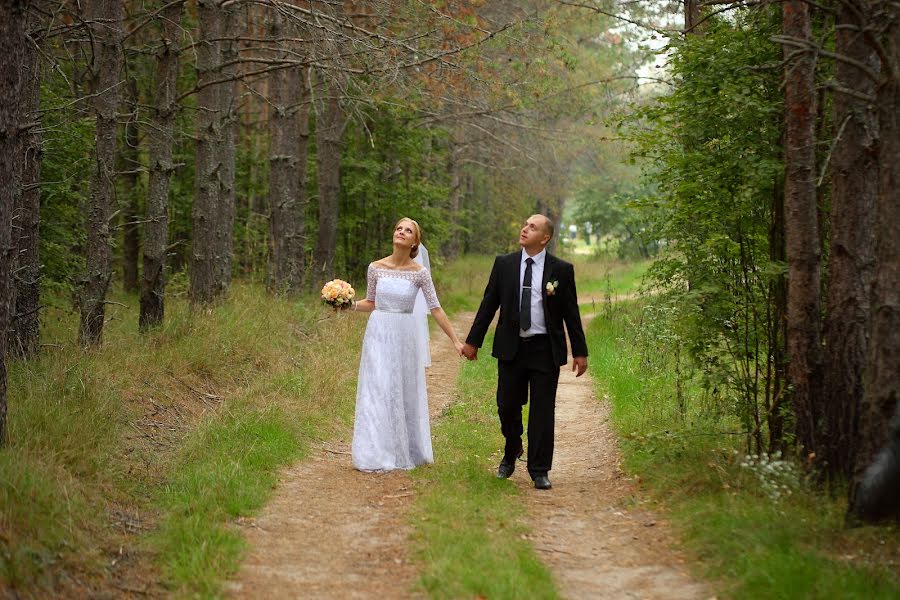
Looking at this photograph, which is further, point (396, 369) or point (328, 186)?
point (328, 186)

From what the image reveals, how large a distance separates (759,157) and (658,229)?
1888mm

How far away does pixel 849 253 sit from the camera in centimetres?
664

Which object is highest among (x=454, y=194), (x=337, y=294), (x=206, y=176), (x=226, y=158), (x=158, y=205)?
(x=454, y=194)

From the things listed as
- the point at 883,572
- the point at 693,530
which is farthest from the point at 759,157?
the point at 883,572

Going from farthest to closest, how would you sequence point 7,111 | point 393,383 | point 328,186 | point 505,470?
point 328,186 < point 393,383 < point 505,470 < point 7,111

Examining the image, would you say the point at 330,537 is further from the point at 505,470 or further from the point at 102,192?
the point at 102,192

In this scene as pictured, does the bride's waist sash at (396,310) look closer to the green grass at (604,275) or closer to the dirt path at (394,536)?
the dirt path at (394,536)

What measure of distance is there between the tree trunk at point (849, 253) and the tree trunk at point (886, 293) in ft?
2.21

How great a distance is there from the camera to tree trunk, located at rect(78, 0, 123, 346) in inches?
412

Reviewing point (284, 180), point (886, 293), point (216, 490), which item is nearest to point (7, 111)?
point (216, 490)

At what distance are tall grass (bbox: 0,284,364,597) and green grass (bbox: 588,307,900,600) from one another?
9.76 feet

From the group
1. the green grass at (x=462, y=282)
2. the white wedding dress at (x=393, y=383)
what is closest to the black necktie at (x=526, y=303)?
the white wedding dress at (x=393, y=383)

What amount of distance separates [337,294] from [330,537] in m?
3.05

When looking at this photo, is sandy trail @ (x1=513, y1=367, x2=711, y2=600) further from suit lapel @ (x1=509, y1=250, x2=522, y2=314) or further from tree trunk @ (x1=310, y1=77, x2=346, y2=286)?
tree trunk @ (x1=310, y1=77, x2=346, y2=286)
